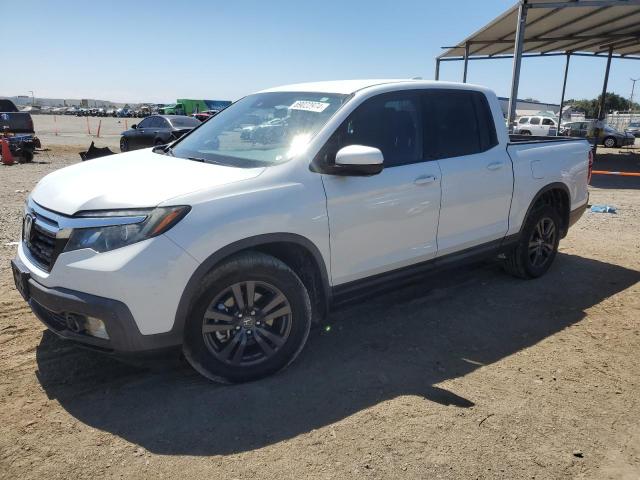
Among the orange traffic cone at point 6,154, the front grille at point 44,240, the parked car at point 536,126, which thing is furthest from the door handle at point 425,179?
the parked car at point 536,126

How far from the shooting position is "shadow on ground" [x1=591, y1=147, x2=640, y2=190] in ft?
40.5

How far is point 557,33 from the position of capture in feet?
56.1

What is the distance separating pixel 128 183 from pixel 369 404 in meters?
1.94

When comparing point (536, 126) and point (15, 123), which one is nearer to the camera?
point (15, 123)

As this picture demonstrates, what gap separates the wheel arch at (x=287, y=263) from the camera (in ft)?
9.13

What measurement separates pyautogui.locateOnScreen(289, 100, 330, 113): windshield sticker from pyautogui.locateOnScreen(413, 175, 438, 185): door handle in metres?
0.85

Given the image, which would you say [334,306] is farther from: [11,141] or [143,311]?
[11,141]

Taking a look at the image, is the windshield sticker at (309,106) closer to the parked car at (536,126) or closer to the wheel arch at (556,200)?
the wheel arch at (556,200)

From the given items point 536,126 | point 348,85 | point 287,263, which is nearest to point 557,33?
point 536,126

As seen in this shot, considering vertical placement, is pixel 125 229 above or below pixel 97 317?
above

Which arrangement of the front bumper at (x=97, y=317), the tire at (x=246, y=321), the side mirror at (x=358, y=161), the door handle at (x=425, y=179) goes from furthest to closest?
the door handle at (x=425, y=179) → the side mirror at (x=358, y=161) → the tire at (x=246, y=321) → the front bumper at (x=97, y=317)

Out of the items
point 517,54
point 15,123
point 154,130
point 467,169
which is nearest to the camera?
point 467,169

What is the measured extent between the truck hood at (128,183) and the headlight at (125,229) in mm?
56

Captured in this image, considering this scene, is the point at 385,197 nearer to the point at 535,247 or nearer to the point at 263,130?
the point at 263,130
